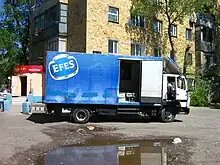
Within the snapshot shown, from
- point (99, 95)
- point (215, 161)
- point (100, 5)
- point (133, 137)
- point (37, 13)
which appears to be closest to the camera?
point (215, 161)

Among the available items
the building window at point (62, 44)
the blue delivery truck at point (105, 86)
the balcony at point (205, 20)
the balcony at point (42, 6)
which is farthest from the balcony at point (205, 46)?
the blue delivery truck at point (105, 86)

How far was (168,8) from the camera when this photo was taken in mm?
38188

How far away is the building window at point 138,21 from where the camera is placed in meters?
36.9

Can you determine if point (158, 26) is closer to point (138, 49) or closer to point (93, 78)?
point (138, 49)

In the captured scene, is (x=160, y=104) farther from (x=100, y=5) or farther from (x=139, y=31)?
(x=139, y=31)

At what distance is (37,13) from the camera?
1610 inches

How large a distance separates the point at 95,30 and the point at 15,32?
22602 mm

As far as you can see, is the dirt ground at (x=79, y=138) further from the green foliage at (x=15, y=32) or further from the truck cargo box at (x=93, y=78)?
the green foliage at (x=15, y=32)

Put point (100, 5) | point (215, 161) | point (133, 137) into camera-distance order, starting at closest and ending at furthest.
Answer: point (215, 161)
point (133, 137)
point (100, 5)

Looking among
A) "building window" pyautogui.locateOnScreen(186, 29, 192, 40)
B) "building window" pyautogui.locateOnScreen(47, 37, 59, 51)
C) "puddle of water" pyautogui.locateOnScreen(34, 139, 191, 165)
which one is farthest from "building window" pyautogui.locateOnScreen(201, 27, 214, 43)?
"puddle of water" pyautogui.locateOnScreen(34, 139, 191, 165)

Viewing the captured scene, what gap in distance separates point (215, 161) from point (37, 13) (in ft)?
113

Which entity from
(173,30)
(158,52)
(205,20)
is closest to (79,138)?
(158,52)

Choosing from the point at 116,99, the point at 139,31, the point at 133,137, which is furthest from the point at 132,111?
the point at 139,31

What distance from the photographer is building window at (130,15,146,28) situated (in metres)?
36.9
